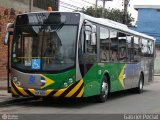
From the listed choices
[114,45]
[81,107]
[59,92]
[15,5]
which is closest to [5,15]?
[15,5]

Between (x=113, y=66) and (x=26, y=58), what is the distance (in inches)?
158

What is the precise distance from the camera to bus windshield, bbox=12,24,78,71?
565 inches

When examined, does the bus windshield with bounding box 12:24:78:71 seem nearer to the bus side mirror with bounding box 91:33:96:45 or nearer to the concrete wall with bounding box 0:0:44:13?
the bus side mirror with bounding box 91:33:96:45

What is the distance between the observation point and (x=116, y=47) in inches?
709

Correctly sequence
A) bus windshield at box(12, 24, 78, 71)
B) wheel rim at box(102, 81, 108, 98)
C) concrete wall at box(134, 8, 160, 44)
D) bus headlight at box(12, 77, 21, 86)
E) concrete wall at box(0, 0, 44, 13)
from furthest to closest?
concrete wall at box(134, 8, 160, 44), concrete wall at box(0, 0, 44, 13), wheel rim at box(102, 81, 108, 98), bus headlight at box(12, 77, 21, 86), bus windshield at box(12, 24, 78, 71)

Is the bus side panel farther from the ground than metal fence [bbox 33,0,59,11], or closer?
closer

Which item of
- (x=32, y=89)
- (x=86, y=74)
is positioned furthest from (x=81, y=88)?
(x=32, y=89)

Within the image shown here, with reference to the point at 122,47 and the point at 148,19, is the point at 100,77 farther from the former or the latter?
the point at 148,19

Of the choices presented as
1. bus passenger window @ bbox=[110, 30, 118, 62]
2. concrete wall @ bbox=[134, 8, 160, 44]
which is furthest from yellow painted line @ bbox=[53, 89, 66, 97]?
concrete wall @ bbox=[134, 8, 160, 44]

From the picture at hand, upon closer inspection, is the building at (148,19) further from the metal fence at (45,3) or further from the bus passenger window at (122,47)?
the bus passenger window at (122,47)

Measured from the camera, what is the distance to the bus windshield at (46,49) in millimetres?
14359

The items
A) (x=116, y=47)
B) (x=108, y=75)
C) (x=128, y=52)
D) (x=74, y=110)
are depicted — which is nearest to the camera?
(x=74, y=110)

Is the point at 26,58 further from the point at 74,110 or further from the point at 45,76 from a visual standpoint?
the point at 74,110

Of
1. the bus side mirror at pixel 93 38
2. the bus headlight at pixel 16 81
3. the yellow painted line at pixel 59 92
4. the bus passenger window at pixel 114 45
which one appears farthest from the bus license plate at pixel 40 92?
the bus passenger window at pixel 114 45
